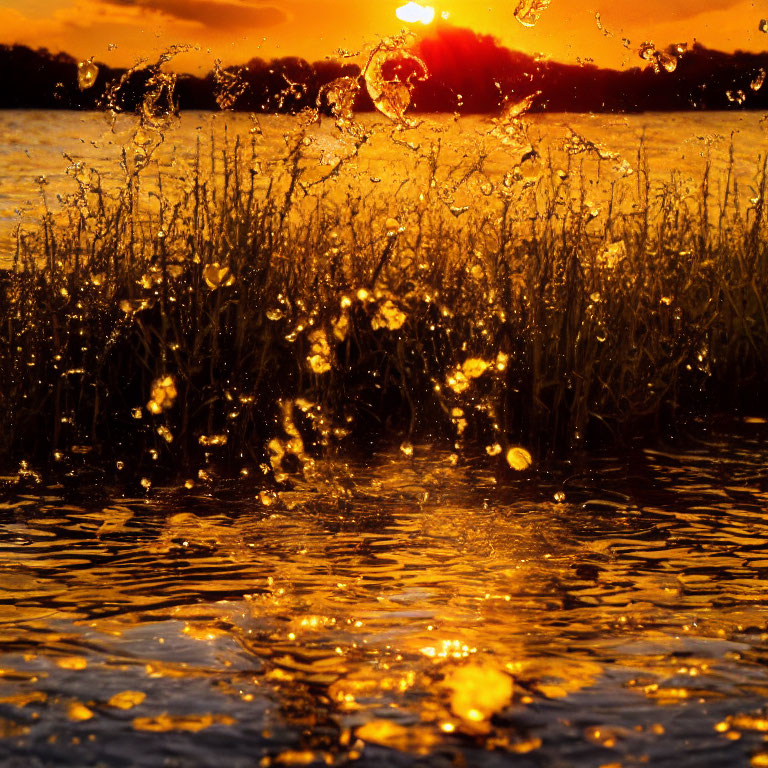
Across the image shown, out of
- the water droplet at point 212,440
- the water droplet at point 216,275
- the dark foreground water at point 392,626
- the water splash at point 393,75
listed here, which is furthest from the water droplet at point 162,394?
the water splash at point 393,75

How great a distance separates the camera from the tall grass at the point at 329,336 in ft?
16.7

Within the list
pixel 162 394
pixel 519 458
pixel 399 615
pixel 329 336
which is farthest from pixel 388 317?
pixel 399 615

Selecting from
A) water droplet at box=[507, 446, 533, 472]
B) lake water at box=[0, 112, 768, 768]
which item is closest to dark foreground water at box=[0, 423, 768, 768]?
lake water at box=[0, 112, 768, 768]

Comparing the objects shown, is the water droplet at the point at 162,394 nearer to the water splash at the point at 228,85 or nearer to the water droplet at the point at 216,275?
the water droplet at the point at 216,275

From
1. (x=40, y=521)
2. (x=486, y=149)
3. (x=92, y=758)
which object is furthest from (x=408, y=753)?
(x=486, y=149)

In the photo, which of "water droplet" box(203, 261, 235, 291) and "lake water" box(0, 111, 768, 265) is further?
"lake water" box(0, 111, 768, 265)

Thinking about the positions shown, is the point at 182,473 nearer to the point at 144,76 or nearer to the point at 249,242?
the point at 249,242

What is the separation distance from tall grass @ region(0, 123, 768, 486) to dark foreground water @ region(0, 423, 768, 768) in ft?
2.15

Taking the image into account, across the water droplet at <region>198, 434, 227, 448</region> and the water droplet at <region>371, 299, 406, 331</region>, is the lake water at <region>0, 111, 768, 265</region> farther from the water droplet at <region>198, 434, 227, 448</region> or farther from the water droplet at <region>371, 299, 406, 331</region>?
the water droplet at <region>198, 434, 227, 448</region>

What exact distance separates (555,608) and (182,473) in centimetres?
215

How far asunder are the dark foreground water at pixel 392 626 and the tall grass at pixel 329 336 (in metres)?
0.66

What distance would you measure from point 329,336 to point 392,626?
9.13ft

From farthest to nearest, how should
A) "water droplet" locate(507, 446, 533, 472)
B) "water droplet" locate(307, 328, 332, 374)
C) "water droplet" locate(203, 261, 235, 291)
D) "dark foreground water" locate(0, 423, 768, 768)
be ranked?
1. "water droplet" locate(307, 328, 332, 374)
2. "water droplet" locate(203, 261, 235, 291)
3. "water droplet" locate(507, 446, 533, 472)
4. "dark foreground water" locate(0, 423, 768, 768)

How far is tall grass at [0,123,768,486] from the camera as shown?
16.7 ft
